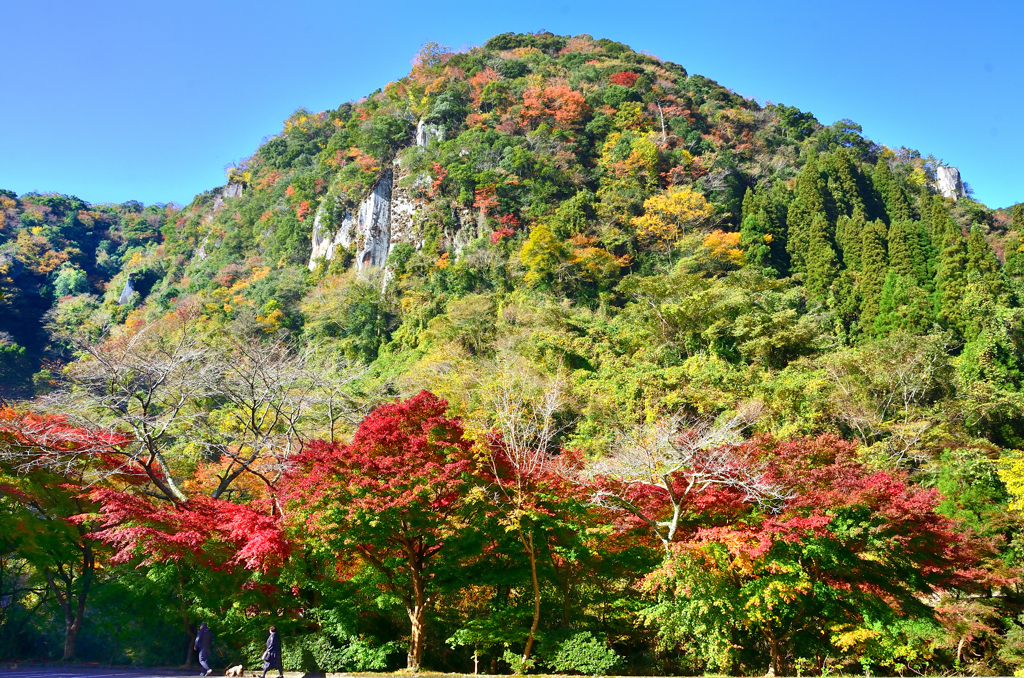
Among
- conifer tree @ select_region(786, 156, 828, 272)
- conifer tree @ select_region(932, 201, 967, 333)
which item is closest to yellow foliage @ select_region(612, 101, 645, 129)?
conifer tree @ select_region(786, 156, 828, 272)

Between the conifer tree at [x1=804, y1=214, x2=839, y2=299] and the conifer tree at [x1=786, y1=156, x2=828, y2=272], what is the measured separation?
0.57 meters

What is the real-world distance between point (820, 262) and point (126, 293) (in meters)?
50.7

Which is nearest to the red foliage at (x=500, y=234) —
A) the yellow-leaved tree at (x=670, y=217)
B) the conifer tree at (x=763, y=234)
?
the yellow-leaved tree at (x=670, y=217)

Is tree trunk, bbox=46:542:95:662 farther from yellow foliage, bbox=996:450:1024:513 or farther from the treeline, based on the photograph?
yellow foliage, bbox=996:450:1024:513

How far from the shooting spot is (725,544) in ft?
31.9

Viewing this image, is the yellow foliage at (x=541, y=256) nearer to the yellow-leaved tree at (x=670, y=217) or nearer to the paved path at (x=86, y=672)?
the yellow-leaved tree at (x=670, y=217)

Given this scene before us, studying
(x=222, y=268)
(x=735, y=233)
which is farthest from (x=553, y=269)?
(x=222, y=268)

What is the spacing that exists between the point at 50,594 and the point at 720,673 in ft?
43.2

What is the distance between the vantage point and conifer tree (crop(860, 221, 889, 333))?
94.3 feet

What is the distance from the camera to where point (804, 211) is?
37500mm

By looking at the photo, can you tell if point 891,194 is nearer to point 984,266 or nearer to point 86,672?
point 984,266

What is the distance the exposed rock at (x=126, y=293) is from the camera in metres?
50.4

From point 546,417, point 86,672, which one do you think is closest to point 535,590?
point 546,417

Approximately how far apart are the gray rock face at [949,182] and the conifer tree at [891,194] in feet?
62.9
